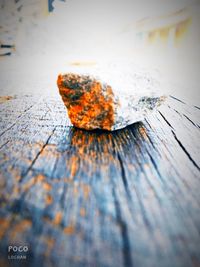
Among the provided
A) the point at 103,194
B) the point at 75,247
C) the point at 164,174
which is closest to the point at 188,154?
the point at 164,174

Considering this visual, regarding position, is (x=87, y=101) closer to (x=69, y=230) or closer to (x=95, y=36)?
(x=69, y=230)

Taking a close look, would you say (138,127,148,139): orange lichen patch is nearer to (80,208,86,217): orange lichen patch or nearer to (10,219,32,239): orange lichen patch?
(80,208,86,217): orange lichen patch

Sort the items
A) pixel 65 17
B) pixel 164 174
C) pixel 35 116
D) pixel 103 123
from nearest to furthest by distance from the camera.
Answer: pixel 164 174 < pixel 103 123 < pixel 35 116 < pixel 65 17

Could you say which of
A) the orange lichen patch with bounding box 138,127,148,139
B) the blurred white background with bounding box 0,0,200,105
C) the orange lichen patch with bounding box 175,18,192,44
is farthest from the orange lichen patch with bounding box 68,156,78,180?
the orange lichen patch with bounding box 175,18,192,44

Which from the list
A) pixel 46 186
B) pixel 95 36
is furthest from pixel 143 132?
pixel 95 36

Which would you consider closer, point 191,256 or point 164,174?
point 191,256

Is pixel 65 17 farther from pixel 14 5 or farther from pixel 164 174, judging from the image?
pixel 164 174

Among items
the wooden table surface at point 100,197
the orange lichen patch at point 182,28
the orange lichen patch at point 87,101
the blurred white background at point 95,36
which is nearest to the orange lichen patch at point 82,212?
the wooden table surface at point 100,197
